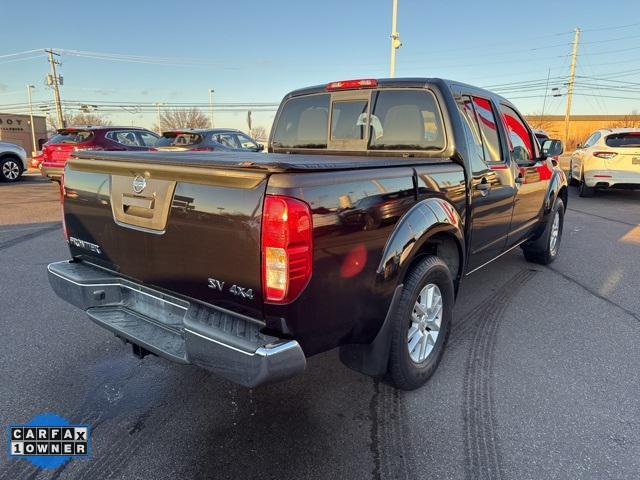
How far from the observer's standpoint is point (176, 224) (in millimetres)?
2248

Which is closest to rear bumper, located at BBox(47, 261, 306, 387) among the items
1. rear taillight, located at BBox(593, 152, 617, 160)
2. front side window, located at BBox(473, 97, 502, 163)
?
front side window, located at BBox(473, 97, 502, 163)

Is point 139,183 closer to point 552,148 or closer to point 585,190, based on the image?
point 552,148

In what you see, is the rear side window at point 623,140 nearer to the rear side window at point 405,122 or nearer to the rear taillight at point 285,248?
the rear side window at point 405,122

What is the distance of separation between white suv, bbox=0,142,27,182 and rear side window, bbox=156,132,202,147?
679 cm

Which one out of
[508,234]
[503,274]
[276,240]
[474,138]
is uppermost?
[474,138]

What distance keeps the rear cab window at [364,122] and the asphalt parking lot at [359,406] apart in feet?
5.66

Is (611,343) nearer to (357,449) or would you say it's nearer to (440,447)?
(440,447)

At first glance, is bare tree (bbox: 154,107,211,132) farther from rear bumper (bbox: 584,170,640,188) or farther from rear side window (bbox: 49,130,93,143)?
rear bumper (bbox: 584,170,640,188)

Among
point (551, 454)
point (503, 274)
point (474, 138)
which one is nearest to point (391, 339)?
point (551, 454)

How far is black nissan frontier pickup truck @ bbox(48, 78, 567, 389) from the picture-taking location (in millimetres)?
1982

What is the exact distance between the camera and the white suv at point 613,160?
34.4 feet

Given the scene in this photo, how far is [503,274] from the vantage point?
17.9 feet

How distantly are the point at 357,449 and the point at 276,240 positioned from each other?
4.15 ft

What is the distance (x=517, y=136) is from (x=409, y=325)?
115 inches
